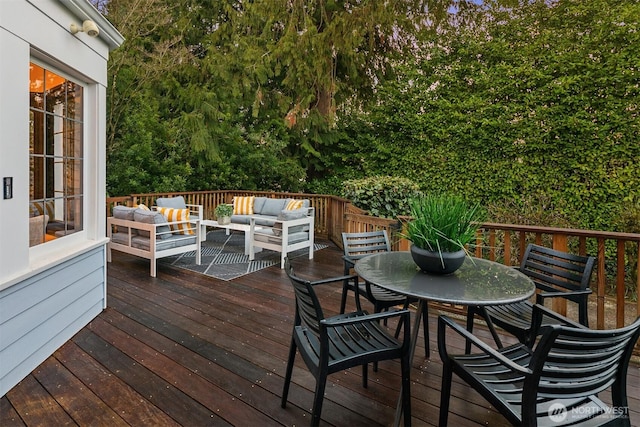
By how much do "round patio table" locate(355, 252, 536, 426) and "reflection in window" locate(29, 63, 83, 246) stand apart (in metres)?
2.46

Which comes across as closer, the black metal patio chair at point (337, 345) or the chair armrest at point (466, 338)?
the chair armrest at point (466, 338)

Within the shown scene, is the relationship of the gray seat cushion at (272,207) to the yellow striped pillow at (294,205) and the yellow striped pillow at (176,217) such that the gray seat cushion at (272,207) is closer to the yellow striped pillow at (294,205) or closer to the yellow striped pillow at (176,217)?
the yellow striped pillow at (294,205)

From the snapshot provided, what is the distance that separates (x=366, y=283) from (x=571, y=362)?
1551 millimetres

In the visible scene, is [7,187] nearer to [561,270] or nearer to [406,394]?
[406,394]

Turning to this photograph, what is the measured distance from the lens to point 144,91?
817 cm

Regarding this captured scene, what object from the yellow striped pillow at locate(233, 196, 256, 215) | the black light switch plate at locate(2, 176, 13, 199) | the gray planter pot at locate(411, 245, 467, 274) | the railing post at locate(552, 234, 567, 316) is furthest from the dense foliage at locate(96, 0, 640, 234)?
the black light switch plate at locate(2, 176, 13, 199)

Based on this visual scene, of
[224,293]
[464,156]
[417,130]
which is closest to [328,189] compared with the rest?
[417,130]

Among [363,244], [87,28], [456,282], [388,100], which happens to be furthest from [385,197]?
[87,28]

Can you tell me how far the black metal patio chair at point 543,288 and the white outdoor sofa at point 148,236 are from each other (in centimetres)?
388

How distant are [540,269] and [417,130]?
19.1 ft

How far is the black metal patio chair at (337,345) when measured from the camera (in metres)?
1.65

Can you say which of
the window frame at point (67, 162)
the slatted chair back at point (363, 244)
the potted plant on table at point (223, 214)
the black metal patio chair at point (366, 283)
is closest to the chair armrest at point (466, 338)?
the black metal patio chair at point (366, 283)

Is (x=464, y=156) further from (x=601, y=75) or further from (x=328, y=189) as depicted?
(x=328, y=189)

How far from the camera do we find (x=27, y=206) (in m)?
2.35
